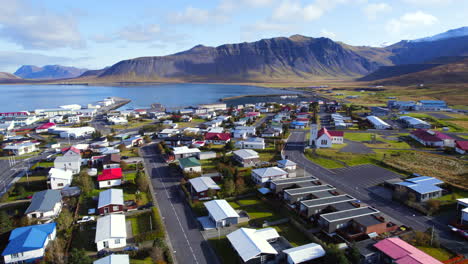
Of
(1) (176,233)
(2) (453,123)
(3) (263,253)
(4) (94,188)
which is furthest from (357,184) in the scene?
(2) (453,123)

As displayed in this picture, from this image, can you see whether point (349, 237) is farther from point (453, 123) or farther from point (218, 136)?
point (453, 123)

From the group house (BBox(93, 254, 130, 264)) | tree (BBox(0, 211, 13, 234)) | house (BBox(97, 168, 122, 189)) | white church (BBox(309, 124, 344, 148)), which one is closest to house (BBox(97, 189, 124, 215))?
house (BBox(97, 168, 122, 189))

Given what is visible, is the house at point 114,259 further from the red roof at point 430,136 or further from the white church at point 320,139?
the red roof at point 430,136

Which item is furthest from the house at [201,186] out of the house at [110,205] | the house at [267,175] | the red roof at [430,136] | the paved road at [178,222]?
the red roof at [430,136]

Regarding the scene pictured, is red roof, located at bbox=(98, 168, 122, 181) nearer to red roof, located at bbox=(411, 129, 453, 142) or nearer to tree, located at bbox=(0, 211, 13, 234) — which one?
tree, located at bbox=(0, 211, 13, 234)

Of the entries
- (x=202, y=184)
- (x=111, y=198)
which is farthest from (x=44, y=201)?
(x=202, y=184)
